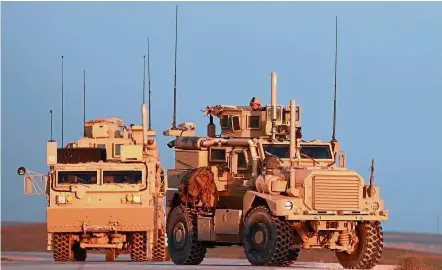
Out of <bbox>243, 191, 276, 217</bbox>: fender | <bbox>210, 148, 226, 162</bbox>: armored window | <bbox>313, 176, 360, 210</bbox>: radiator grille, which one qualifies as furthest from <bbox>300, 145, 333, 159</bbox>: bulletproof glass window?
<bbox>313, 176, 360, 210</bbox>: radiator grille

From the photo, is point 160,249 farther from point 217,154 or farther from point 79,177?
point 217,154

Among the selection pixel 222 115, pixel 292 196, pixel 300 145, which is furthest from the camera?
pixel 222 115

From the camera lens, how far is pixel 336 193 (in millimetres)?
40250

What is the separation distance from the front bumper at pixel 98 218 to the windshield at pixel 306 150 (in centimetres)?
443

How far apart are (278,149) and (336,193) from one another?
3.32 meters

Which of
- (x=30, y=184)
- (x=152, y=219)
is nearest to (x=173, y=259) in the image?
(x=152, y=219)

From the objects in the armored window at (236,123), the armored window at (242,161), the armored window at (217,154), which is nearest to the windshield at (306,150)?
the armored window at (242,161)

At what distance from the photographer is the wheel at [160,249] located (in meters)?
46.9

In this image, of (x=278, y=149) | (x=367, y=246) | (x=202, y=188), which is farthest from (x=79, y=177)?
(x=367, y=246)

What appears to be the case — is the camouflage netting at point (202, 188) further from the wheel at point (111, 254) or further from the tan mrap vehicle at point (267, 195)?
the wheel at point (111, 254)

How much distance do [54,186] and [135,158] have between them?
8.12ft

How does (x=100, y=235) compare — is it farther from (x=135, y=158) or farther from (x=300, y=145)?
(x=300, y=145)

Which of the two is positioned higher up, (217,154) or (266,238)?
(217,154)

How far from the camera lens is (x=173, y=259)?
4431 centimetres
